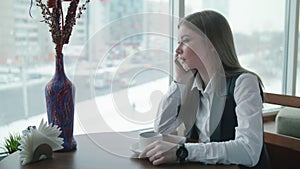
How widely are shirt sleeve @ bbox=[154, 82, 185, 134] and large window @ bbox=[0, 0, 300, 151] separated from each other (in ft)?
0.16

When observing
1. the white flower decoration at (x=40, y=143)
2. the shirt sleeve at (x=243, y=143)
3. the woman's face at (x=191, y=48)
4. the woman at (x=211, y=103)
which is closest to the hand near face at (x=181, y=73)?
the woman at (x=211, y=103)

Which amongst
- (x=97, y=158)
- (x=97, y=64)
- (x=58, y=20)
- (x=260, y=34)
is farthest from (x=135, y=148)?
(x=260, y=34)

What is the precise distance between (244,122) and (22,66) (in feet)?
4.04

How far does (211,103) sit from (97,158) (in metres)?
0.58

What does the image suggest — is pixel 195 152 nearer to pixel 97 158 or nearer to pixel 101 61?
pixel 97 158

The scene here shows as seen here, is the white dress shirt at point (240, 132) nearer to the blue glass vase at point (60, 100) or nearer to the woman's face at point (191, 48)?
the woman's face at point (191, 48)

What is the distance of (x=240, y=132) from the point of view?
137cm

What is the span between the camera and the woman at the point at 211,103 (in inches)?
51.6

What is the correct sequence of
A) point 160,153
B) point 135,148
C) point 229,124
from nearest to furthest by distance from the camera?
point 160,153 → point 135,148 → point 229,124

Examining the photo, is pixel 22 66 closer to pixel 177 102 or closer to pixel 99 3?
pixel 99 3

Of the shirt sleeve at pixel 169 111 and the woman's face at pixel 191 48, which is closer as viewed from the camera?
the woman's face at pixel 191 48

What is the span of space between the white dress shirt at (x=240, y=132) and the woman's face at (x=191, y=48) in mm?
127

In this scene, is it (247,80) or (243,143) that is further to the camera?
(247,80)

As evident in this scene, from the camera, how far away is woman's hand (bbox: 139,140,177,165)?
4.16 ft
